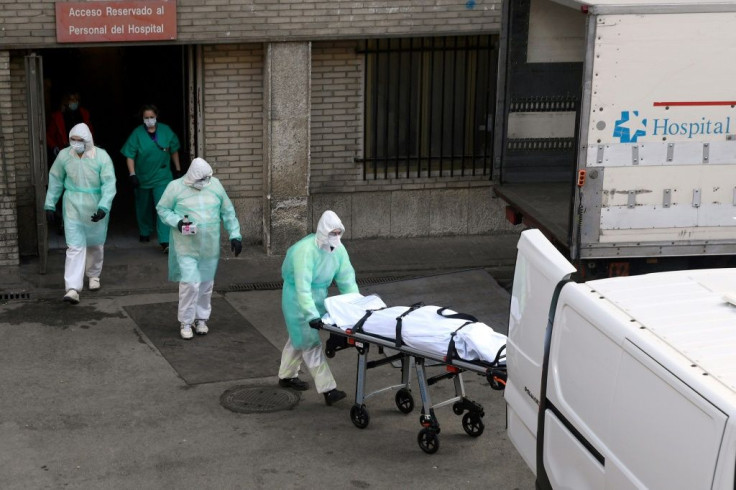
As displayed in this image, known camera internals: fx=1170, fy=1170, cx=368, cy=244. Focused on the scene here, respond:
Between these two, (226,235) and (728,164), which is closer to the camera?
(728,164)

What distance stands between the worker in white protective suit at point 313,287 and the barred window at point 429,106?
439cm

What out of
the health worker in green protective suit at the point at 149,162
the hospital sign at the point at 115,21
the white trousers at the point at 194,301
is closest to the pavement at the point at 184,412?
the white trousers at the point at 194,301

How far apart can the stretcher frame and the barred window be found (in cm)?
478

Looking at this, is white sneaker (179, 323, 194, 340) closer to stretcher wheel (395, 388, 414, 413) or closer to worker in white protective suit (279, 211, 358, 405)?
worker in white protective suit (279, 211, 358, 405)

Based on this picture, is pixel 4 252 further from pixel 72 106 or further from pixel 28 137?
pixel 72 106

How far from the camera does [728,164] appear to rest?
9.47m

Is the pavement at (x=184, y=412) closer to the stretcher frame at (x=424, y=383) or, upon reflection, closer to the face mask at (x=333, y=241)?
the stretcher frame at (x=424, y=383)

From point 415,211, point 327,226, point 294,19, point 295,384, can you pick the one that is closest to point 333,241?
point 327,226

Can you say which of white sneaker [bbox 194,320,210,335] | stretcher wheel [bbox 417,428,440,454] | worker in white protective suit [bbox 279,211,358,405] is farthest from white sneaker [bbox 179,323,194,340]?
stretcher wheel [bbox 417,428,440,454]

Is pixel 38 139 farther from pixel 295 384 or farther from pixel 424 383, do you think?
A: pixel 424 383

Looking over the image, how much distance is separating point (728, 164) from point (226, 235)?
551 centimetres

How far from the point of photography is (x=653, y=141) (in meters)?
9.38

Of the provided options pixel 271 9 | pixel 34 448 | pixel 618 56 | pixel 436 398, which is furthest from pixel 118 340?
pixel 618 56

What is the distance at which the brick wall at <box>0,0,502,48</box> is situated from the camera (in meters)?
11.2
